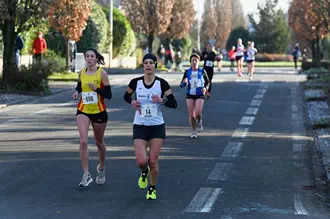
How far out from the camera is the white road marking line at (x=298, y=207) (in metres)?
8.96

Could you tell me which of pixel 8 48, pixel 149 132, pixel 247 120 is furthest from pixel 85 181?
pixel 8 48

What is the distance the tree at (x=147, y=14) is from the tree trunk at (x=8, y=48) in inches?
908

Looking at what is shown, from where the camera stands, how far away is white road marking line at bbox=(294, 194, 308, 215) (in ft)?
29.4

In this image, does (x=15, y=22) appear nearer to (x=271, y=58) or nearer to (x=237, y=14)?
(x=271, y=58)

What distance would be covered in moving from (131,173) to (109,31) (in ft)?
108

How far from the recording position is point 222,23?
89.5 metres

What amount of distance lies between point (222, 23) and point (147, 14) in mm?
42507

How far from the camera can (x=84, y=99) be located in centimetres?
1018

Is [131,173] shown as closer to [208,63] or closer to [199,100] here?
[199,100]

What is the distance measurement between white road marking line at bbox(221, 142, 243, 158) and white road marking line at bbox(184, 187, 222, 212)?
9.93 feet

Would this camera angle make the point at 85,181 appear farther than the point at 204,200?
Yes

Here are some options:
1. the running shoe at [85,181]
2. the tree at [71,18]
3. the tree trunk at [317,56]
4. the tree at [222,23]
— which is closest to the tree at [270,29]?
the tree at [222,23]

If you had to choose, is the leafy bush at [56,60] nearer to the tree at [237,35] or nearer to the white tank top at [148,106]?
the white tank top at [148,106]

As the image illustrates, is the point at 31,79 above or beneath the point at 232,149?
above
